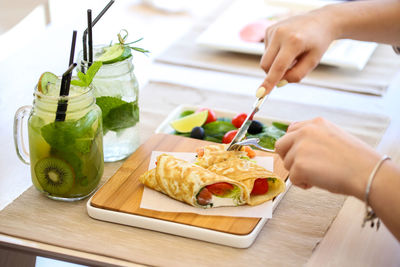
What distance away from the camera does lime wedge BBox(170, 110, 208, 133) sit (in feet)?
5.13

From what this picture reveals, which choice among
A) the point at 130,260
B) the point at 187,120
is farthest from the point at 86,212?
the point at 187,120

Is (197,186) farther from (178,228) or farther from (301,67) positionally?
(301,67)

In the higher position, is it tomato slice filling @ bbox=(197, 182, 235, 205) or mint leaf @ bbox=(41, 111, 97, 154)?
mint leaf @ bbox=(41, 111, 97, 154)

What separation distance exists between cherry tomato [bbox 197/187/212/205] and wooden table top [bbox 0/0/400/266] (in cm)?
10

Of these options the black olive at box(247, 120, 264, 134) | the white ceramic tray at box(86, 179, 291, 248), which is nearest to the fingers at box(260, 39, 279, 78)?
the black olive at box(247, 120, 264, 134)

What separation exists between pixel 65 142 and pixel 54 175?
93mm

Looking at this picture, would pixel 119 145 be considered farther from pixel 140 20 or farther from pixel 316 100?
pixel 140 20

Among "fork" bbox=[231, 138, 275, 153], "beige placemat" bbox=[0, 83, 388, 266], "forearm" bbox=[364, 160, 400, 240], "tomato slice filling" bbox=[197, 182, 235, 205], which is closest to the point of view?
"forearm" bbox=[364, 160, 400, 240]

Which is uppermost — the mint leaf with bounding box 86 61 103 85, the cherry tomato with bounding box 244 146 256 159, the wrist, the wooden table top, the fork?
the wrist

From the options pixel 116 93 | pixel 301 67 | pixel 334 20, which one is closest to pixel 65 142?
pixel 116 93

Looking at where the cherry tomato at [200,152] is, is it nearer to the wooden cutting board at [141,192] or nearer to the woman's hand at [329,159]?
the wooden cutting board at [141,192]

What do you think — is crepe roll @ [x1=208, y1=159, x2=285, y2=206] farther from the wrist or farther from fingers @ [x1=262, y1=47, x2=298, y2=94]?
the wrist

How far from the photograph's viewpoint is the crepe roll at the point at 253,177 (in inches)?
48.3

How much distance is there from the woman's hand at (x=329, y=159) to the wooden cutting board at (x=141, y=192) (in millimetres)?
172
